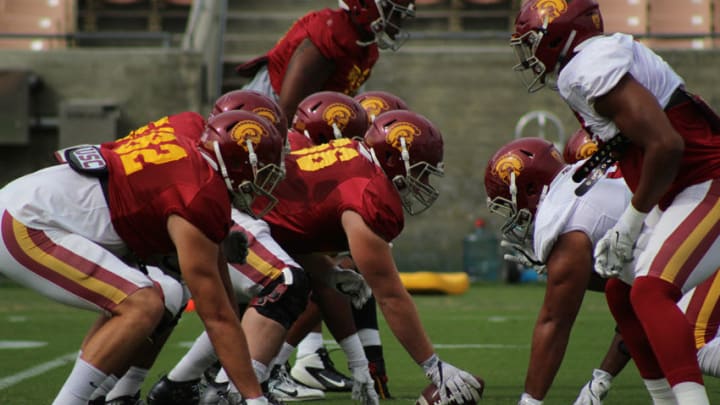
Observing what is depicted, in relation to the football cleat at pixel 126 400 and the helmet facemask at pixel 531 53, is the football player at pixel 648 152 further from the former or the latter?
the football cleat at pixel 126 400

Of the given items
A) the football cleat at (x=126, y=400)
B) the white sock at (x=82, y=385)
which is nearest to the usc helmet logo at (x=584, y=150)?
the football cleat at (x=126, y=400)

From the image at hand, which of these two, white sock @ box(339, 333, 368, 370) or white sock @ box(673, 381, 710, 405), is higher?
white sock @ box(673, 381, 710, 405)

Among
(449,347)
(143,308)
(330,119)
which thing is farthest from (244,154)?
(449,347)

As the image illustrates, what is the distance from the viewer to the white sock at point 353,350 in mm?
4582

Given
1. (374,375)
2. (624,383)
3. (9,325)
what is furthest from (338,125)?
(9,325)

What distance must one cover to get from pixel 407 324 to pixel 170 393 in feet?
3.00

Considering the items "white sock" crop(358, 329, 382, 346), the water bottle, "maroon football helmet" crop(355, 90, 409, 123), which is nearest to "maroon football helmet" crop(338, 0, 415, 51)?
"maroon football helmet" crop(355, 90, 409, 123)

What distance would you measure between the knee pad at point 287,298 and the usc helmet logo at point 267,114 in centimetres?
60

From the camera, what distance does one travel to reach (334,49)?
547 centimetres

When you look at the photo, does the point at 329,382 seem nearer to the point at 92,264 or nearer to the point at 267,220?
the point at 267,220

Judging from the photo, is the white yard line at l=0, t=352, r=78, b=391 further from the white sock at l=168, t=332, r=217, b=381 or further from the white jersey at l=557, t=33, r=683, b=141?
the white jersey at l=557, t=33, r=683, b=141

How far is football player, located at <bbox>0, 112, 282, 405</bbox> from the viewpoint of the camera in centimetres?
344

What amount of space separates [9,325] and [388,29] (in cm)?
356

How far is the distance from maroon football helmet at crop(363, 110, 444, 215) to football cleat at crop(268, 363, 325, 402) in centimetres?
96
